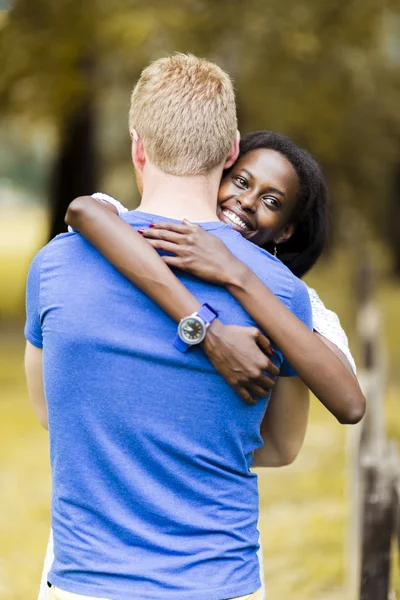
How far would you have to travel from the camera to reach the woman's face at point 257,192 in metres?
2.82

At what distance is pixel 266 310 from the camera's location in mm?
2129

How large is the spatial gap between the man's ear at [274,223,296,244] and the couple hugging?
2.58 feet

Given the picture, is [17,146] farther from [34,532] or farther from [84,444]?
[84,444]

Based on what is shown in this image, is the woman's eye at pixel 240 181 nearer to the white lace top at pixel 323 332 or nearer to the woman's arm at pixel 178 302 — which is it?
the white lace top at pixel 323 332

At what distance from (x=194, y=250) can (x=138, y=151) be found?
31 cm

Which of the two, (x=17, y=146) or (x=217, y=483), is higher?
(x=217, y=483)

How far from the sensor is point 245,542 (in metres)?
2.13

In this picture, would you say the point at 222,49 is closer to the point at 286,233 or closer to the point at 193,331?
the point at 286,233

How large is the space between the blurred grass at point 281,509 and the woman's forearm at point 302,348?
4.02 metres

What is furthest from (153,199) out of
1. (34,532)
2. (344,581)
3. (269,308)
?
(34,532)

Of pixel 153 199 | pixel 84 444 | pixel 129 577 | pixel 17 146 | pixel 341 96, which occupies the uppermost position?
pixel 341 96

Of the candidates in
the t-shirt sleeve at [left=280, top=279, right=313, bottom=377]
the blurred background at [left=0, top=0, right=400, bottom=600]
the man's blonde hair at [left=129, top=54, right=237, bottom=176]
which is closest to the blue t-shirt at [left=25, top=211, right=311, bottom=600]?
the t-shirt sleeve at [left=280, top=279, right=313, bottom=377]

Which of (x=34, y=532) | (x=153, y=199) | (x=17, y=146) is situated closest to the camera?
(x=153, y=199)

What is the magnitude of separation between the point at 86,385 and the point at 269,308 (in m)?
0.43
